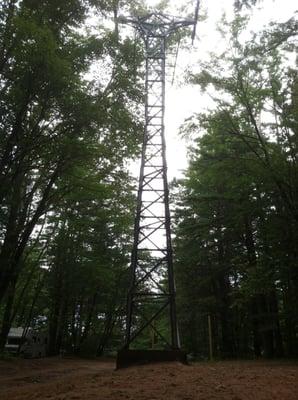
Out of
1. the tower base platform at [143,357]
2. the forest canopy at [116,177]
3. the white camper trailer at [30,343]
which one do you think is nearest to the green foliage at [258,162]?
the forest canopy at [116,177]

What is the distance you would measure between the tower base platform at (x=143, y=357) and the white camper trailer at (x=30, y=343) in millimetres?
14035

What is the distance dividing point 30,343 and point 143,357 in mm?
16175

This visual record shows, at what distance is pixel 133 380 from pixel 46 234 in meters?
14.7

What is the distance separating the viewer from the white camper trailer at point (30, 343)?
75.0 feet

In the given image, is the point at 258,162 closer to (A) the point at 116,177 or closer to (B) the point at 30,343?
(A) the point at 116,177

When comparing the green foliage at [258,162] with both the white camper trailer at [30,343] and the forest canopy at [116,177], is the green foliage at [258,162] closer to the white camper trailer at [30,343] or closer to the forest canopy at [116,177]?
the forest canopy at [116,177]

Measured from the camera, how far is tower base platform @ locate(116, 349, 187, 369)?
980 centimetres

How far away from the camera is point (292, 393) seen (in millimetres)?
5188

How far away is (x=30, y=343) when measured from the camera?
2375 cm

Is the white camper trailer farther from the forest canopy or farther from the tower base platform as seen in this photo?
the tower base platform

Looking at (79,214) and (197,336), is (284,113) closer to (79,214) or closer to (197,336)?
(79,214)

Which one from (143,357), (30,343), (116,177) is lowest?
(143,357)

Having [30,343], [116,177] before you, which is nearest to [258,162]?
[116,177]

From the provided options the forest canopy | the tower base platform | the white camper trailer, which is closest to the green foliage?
the forest canopy
